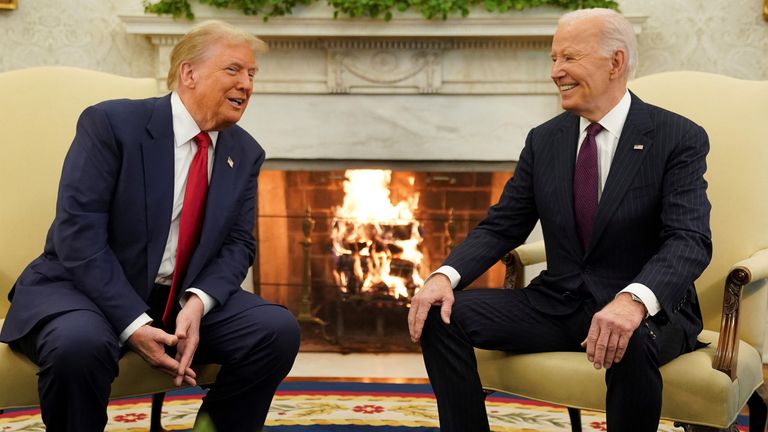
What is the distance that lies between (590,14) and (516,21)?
139 centimetres

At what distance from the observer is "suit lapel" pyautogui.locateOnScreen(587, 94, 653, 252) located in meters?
2.06

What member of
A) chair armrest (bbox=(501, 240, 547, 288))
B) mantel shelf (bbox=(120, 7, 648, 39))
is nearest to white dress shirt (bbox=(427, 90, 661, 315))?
chair armrest (bbox=(501, 240, 547, 288))

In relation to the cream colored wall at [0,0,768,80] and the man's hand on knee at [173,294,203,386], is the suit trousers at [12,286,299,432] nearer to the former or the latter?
the man's hand on knee at [173,294,203,386]

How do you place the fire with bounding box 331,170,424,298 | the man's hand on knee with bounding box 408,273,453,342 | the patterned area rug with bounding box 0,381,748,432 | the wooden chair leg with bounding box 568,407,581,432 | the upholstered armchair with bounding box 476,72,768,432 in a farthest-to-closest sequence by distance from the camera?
the fire with bounding box 331,170,424,298 → the patterned area rug with bounding box 0,381,748,432 → the wooden chair leg with bounding box 568,407,581,432 → the man's hand on knee with bounding box 408,273,453,342 → the upholstered armchair with bounding box 476,72,768,432

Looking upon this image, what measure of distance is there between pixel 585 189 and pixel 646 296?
0.37 meters

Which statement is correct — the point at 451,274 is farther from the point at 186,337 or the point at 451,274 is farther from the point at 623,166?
the point at 186,337

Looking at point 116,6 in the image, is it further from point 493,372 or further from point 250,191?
point 493,372

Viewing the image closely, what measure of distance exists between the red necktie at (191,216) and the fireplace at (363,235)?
182 centimetres

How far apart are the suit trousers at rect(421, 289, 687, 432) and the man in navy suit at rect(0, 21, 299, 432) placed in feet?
1.27

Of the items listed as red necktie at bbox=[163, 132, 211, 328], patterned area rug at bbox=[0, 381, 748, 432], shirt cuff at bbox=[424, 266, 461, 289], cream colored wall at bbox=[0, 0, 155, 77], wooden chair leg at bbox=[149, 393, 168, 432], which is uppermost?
cream colored wall at bbox=[0, 0, 155, 77]

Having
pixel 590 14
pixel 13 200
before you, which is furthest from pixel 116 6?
pixel 590 14

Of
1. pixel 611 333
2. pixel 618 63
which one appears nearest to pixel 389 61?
pixel 618 63

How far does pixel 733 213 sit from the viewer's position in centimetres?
240

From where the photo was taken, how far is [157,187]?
81.9 inches
